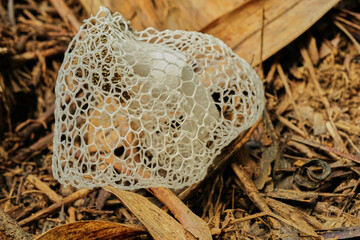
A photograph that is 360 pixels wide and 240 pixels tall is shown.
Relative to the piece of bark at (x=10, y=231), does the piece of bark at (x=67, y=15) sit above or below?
above

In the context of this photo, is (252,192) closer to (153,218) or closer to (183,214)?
(183,214)

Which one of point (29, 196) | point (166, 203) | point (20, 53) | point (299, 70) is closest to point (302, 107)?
point (299, 70)

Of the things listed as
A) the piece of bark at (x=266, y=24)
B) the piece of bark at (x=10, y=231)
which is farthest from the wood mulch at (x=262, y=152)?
the piece of bark at (x=266, y=24)

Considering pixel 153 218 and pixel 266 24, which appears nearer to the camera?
pixel 153 218

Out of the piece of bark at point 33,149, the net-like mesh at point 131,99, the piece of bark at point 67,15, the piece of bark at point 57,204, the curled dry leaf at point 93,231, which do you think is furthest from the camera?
the piece of bark at point 67,15

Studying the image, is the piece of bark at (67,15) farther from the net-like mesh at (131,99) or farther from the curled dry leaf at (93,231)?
the curled dry leaf at (93,231)

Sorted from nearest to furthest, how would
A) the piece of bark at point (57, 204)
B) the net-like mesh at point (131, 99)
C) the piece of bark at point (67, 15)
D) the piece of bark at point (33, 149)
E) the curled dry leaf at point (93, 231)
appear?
the curled dry leaf at point (93, 231) → the net-like mesh at point (131, 99) → the piece of bark at point (57, 204) → the piece of bark at point (33, 149) → the piece of bark at point (67, 15)

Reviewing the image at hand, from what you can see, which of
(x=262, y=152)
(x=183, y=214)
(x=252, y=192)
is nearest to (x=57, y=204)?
(x=183, y=214)

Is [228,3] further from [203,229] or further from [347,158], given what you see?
[203,229]

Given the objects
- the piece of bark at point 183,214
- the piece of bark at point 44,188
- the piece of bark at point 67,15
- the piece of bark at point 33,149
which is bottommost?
the piece of bark at point 183,214

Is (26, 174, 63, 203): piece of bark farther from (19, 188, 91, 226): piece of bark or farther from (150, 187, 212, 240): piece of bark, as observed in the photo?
(150, 187, 212, 240): piece of bark

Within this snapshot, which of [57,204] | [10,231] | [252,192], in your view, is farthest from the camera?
[57,204]
